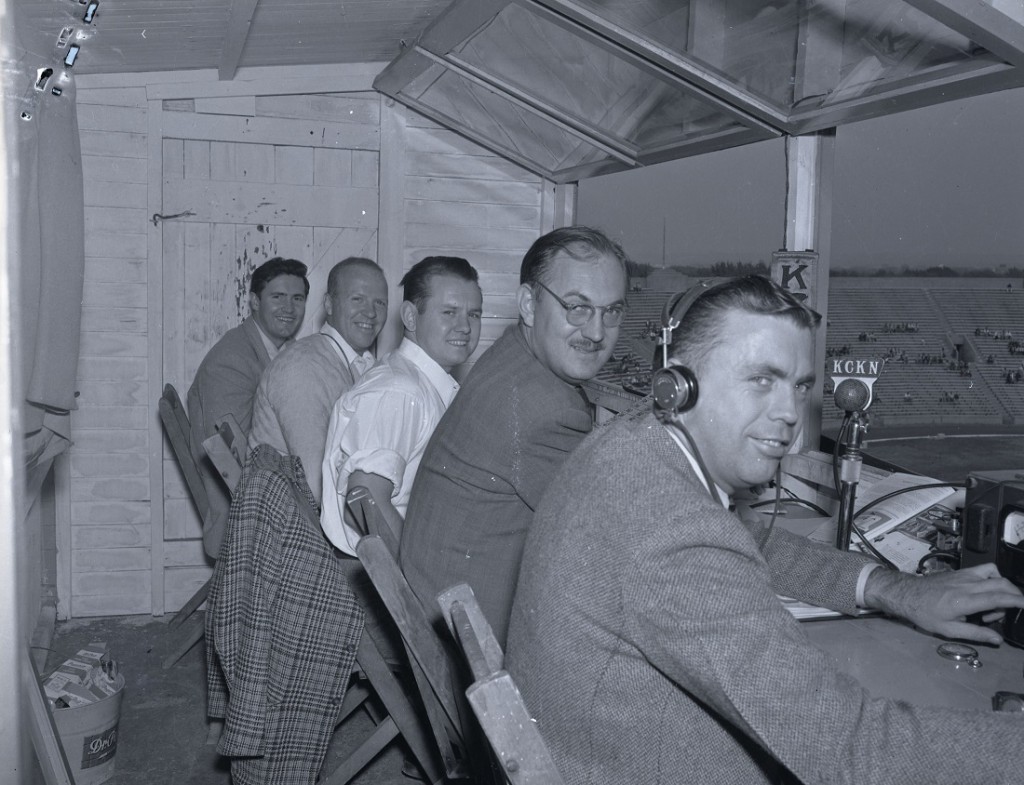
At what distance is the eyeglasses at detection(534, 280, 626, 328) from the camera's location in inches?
96.0

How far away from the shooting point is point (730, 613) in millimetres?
1093

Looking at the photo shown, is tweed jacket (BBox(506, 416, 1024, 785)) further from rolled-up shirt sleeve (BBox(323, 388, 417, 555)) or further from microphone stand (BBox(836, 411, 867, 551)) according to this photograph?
rolled-up shirt sleeve (BBox(323, 388, 417, 555))

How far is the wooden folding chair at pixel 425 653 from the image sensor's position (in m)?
1.82

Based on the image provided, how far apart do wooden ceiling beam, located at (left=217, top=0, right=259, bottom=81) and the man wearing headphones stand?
2.30 m

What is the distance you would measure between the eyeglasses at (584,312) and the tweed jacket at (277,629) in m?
0.88

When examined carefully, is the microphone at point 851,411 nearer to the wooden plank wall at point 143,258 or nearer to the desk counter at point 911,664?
the desk counter at point 911,664

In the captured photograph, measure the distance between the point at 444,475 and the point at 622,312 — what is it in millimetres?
715

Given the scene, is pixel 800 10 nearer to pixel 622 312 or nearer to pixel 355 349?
pixel 622 312

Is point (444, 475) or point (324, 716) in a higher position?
point (444, 475)

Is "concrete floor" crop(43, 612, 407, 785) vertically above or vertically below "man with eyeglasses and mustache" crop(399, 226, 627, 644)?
below

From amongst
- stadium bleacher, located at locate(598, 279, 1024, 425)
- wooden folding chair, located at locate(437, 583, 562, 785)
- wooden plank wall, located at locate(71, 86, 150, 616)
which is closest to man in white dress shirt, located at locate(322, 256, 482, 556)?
stadium bleacher, located at locate(598, 279, 1024, 425)

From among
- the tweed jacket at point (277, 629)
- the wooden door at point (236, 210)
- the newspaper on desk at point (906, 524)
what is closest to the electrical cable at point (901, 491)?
the newspaper on desk at point (906, 524)

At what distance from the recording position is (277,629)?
2.36m

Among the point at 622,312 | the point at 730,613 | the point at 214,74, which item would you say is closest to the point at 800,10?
the point at 622,312
